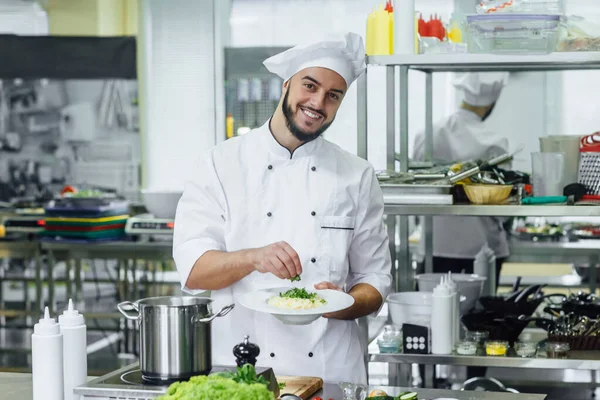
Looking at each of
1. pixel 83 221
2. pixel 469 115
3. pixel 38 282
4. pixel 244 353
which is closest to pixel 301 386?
pixel 244 353

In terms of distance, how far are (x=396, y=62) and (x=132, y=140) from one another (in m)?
4.23

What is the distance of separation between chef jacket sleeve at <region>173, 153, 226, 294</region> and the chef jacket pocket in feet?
1.03

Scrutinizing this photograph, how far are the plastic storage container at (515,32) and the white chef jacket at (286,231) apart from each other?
28.9 inches

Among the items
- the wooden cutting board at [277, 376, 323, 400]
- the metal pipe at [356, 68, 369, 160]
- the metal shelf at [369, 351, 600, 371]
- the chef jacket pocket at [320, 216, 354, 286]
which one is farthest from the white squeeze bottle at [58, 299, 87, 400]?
the metal pipe at [356, 68, 369, 160]

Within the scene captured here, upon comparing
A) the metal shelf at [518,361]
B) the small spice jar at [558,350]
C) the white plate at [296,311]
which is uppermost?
the white plate at [296,311]

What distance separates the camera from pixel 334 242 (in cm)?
285

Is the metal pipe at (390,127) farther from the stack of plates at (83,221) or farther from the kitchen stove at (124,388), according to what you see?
the stack of plates at (83,221)

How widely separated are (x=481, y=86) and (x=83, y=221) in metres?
2.58

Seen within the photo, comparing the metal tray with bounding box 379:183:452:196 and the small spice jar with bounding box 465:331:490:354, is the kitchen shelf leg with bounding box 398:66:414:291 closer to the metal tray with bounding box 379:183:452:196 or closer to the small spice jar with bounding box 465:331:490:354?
the metal tray with bounding box 379:183:452:196

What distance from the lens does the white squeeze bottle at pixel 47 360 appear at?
189 cm

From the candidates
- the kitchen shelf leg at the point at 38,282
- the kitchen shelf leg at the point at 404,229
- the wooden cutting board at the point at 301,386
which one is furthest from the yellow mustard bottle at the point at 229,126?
the wooden cutting board at the point at 301,386

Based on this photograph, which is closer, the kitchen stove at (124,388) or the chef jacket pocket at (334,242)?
the kitchen stove at (124,388)

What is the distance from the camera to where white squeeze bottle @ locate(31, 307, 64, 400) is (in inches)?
74.4

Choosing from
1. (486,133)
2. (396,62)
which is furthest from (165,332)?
(486,133)
